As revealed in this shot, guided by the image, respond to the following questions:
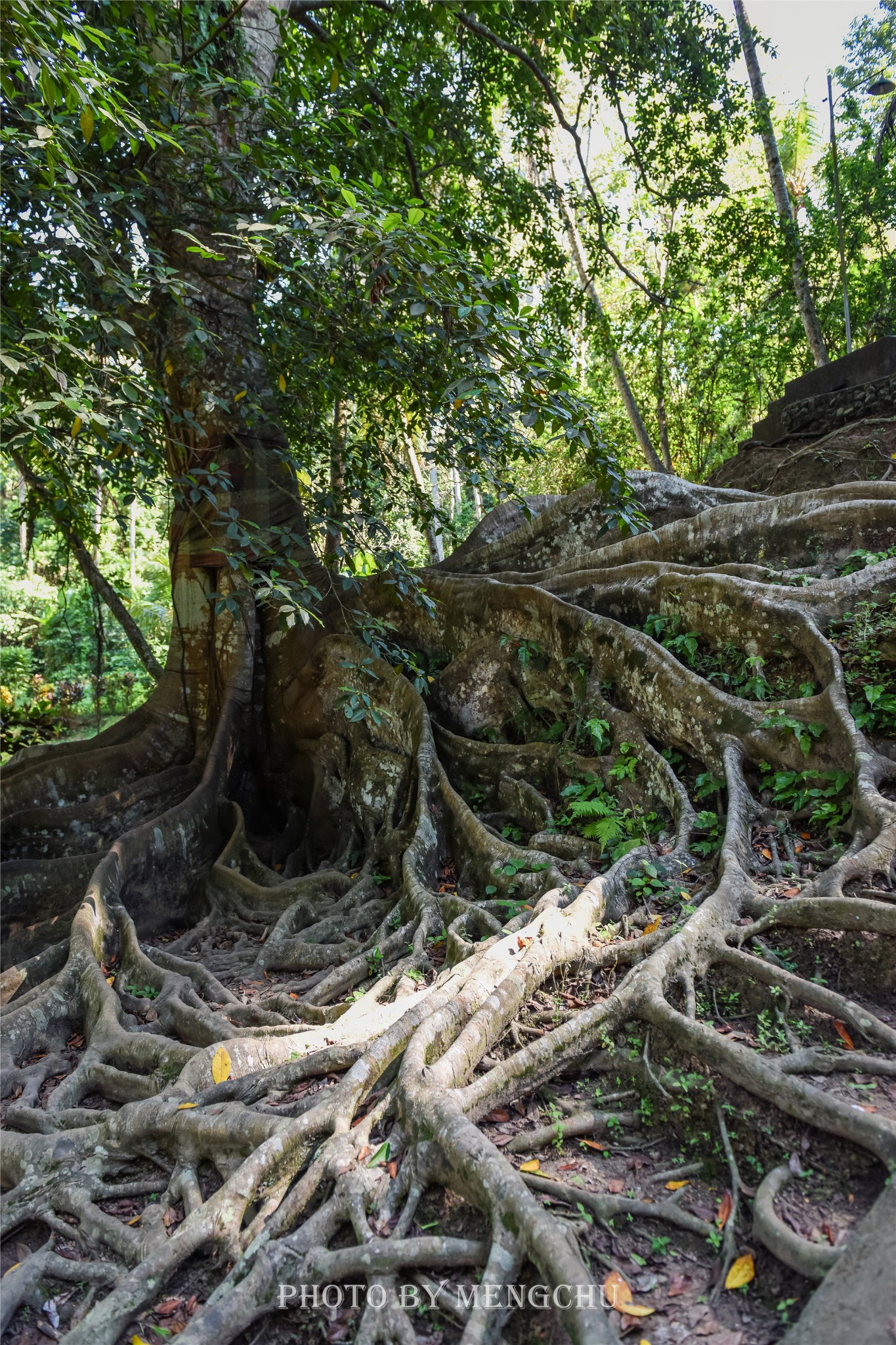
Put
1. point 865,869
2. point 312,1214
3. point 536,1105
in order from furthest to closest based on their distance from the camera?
point 865,869 < point 536,1105 < point 312,1214

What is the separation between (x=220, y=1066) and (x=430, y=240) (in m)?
3.43

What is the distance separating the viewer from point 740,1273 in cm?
169

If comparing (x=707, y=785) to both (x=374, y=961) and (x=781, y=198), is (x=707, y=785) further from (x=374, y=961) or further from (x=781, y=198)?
(x=781, y=198)

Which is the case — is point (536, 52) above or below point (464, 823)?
above

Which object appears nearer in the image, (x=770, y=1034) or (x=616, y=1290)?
(x=616, y=1290)

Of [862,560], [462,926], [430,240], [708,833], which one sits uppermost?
[430,240]

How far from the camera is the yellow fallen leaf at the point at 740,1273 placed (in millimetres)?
1671

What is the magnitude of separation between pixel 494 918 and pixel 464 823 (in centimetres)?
101

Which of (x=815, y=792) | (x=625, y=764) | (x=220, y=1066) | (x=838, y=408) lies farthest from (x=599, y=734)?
(x=838, y=408)

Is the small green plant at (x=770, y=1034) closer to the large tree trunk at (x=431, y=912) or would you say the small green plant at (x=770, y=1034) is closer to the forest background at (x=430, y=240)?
the large tree trunk at (x=431, y=912)

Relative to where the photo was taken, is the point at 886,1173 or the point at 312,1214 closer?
the point at 886,1173

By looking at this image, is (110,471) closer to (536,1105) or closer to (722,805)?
(722,805)

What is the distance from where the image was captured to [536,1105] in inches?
91.7

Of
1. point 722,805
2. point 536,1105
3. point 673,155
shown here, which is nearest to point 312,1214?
point 536,1105
